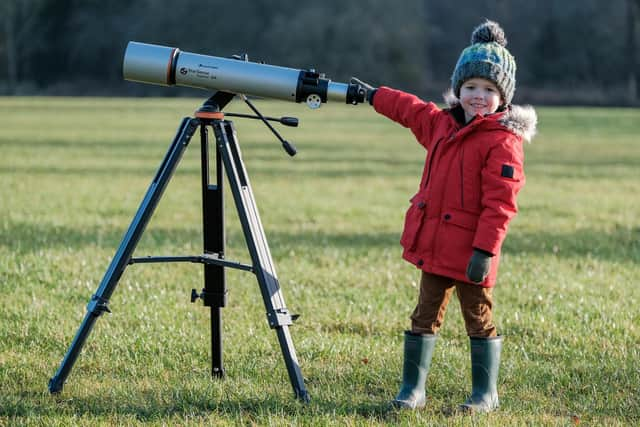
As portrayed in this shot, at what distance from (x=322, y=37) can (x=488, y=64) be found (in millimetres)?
71642

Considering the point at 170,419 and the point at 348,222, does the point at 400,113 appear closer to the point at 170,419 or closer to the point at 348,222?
the point at 170,419

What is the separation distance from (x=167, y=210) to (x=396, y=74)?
6441 centimetres

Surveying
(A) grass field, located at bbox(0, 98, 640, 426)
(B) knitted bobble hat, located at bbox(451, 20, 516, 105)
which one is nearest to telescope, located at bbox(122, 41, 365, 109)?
(B) knitted bobble hat, located at bbox(451, 20, 516, 105)

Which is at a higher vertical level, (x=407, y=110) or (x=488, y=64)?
(x=488, y=64)

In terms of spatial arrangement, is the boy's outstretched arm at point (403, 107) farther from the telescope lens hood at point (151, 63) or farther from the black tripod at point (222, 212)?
the telescope lens hood at point (151, 63)

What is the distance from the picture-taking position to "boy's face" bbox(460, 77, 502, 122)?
4.21 meters

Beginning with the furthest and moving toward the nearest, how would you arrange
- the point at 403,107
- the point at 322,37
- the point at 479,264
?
the point at 322,37 < the point at 403,107 < the point at 479,264

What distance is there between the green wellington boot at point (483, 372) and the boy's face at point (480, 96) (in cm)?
106

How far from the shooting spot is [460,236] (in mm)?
4180

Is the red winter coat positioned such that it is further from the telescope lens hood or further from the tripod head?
the telescope lens hood

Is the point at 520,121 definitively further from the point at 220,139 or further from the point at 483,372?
the point at 220,139

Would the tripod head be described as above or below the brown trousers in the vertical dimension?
above

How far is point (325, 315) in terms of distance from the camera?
6.28 meters

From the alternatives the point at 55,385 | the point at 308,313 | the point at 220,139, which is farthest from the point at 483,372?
the point at 308,313
